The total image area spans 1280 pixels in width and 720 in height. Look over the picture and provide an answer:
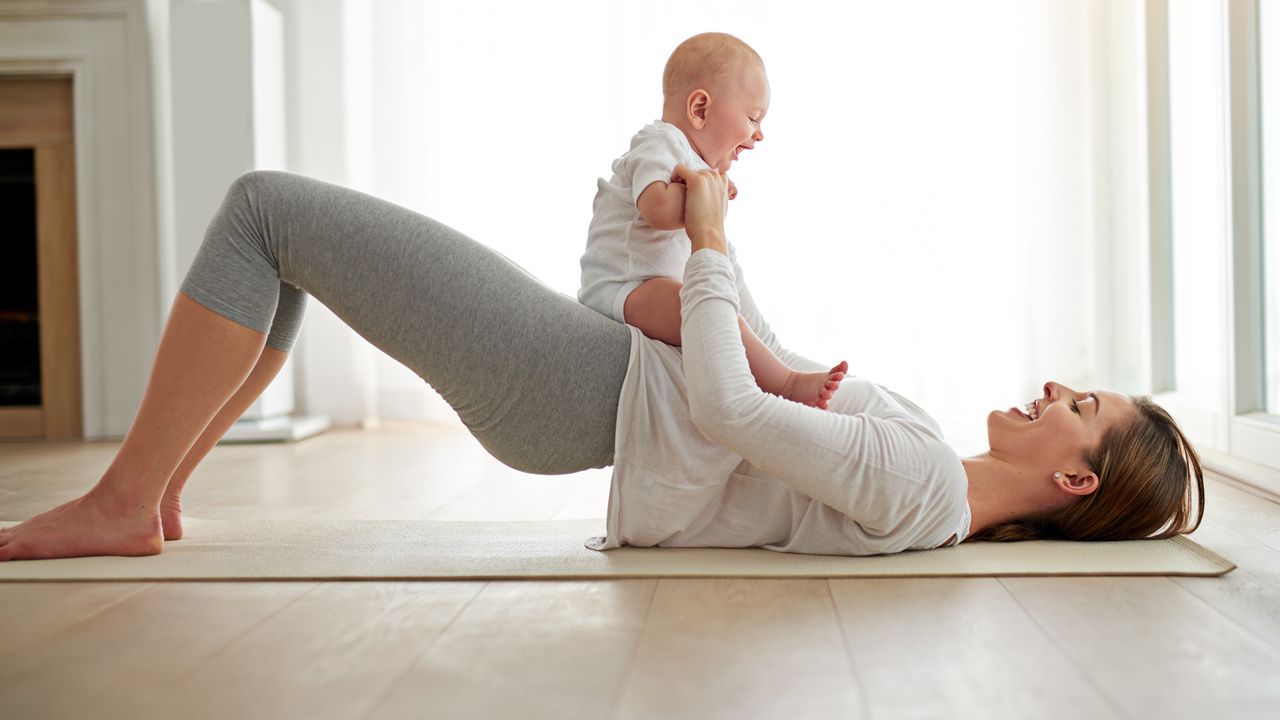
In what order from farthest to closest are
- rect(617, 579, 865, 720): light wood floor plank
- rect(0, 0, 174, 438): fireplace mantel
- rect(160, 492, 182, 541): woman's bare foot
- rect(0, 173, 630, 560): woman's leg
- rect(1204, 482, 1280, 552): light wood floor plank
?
1. rect(0, 0, 174, 438): fireplace mantel
2. rect(1204, 482, 1280, 552): light wood floor plank
3. rect(160, 492, 182, 541): woman's bare foot
4. rect(0, 173, 630, 560): woman's leg
5. rect(617, 579, 865, 720): light wood floor plank

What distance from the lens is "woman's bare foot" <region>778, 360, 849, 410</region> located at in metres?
1.58

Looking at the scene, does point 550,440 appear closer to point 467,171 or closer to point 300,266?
point 300,266

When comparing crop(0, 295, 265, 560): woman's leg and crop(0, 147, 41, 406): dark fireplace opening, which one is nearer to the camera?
crop(0, 295, 265, 560): woman's leg

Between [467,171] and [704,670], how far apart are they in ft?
11.4

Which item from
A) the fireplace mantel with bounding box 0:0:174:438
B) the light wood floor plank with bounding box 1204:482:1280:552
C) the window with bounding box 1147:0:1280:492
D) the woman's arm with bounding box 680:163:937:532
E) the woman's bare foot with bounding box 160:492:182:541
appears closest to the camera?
the woman's arm with bounding box 680:163:937:532

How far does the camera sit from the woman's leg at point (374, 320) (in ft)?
5.32

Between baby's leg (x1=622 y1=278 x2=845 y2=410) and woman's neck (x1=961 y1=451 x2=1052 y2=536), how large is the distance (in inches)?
13.1

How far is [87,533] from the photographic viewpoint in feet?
5.61

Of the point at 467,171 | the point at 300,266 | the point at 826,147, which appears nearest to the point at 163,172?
the point at 467,171

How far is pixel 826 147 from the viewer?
430 cm

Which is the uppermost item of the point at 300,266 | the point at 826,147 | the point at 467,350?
the point at 826,147

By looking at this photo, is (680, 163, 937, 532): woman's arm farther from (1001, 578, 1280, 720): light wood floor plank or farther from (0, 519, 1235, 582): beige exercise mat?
(1001, 578, 1280, 720): light wood floor plank

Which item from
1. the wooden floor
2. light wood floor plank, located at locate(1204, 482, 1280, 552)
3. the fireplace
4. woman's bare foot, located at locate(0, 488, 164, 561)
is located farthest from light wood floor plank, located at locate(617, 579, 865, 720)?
the fireplace

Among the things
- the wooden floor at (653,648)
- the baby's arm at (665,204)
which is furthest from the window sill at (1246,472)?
the baby's arm at (665,204)
